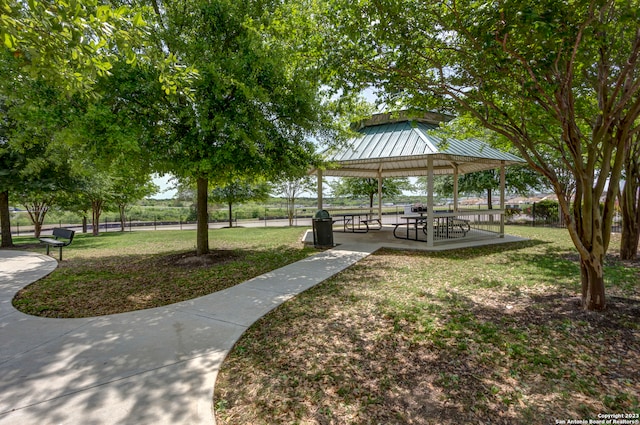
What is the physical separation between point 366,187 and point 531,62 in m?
22.4

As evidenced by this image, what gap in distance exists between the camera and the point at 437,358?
11.2 feet

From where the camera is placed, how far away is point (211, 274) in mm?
7324

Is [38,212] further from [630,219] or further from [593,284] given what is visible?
[630,219]

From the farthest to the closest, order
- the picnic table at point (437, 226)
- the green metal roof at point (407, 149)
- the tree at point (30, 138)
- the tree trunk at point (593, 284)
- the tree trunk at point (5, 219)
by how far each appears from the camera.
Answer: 1. the tree trunk at point (5, 219)
2. the picnic table at point (437, 226)
3. the green metal roof at point (407, 149)
4. the tree at point (30, 138)
5. the tree trunk at point (593, 284)

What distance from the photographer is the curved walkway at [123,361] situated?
2521mm

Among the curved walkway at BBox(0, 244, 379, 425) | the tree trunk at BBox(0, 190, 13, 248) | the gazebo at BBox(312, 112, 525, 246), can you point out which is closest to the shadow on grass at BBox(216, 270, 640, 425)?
the curved walkway at BBox(0, 244, 379, 425)

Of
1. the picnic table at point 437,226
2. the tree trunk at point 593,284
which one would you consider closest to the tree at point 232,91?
the tree trunk at point 593,284

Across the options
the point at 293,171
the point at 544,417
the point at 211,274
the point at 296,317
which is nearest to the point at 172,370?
the point at 296,317

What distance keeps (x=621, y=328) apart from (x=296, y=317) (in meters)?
4.28

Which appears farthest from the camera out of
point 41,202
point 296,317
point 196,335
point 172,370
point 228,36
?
point 41,202

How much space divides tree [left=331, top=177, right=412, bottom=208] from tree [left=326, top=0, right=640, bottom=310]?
66.9 ft

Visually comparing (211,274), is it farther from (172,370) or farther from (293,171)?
(172,370)

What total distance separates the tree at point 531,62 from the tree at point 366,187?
66.9 ft

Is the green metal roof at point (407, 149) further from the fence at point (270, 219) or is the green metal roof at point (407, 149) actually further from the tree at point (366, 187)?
the tree at point (366, 187)
